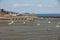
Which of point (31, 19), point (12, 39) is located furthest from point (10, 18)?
point (12, 39)

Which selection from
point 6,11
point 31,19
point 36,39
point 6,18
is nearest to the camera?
point 36,39

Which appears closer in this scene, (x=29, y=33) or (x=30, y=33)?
(x=30, y=33)

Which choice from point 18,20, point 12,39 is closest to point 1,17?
point 18,20

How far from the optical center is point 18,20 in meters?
Result: 141

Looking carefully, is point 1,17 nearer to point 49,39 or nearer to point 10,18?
point 10,18

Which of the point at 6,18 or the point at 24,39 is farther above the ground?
the point at 24,39

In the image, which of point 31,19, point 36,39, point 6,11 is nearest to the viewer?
point 36,39

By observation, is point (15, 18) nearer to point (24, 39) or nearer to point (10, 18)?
point (10, 18)

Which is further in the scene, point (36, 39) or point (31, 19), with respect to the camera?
point (31, 19)

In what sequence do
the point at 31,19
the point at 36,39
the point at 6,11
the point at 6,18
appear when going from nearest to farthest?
the point at 36,39, the point at 31,19, the point at 6,18, the point at 6,11

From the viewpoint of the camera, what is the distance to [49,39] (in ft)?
128

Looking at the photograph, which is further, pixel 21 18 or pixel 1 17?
pixel 1 17

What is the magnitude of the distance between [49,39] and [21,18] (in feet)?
334

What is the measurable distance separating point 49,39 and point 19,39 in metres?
4.50
